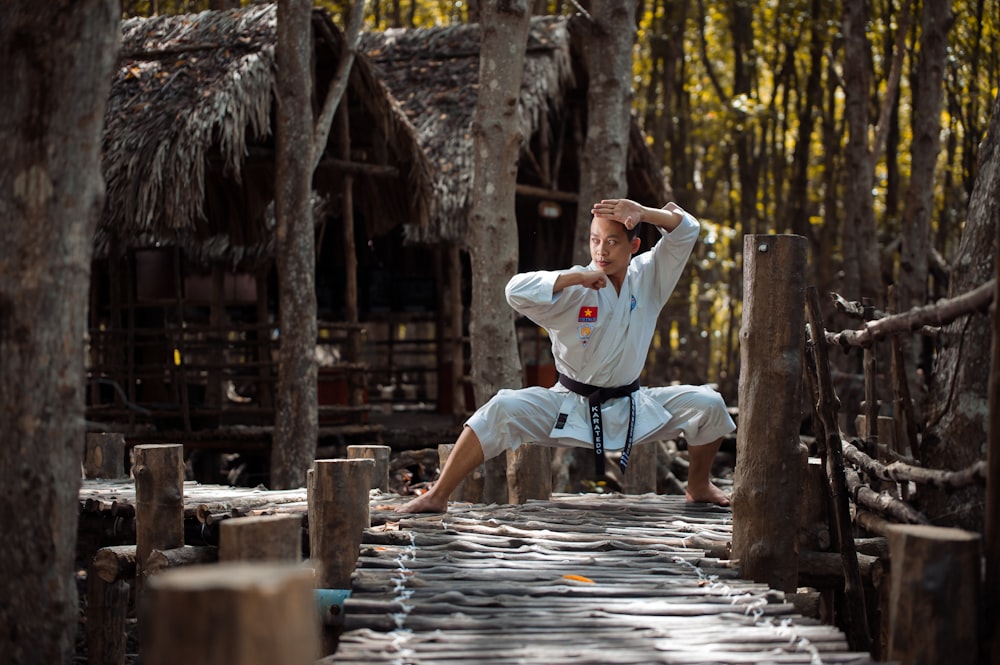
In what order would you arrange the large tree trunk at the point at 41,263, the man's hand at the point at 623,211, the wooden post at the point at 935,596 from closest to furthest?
the wooden post at the point at 935,596, the large tree trunk at the point at 41,263, the man's hand at the point at 623,211

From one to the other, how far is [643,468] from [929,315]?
11.0 feet

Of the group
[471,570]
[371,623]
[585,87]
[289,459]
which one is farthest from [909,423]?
[585,87]

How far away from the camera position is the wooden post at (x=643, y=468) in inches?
265

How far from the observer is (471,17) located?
16.7m

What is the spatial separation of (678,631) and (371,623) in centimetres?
85

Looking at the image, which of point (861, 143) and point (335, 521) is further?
point (861, 143)

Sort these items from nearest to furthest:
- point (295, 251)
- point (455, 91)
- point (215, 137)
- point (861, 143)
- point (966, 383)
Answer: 1. point (966, 383)
2. point (295, 251)
3. point (215, 137)
4. point (455, 91)
5. point (861, 143)

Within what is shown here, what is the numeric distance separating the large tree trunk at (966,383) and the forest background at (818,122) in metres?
6.62

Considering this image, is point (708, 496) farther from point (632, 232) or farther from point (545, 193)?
point (545, 193)

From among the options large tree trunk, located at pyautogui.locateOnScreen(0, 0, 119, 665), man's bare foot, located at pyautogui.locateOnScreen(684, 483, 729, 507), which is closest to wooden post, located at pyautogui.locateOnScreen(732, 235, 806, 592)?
man's bare foot, located at pyautogui.locateOnScreen(684, 483, 729, 507)

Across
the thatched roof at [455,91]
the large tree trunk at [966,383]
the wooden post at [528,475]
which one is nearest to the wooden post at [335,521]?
the wooden post at [528,475]

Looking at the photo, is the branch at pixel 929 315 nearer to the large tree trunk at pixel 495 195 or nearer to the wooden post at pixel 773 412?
the wooden post at pixel 773 412

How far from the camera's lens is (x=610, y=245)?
5.11m

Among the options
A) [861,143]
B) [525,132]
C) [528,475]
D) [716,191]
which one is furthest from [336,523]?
[716,191]
